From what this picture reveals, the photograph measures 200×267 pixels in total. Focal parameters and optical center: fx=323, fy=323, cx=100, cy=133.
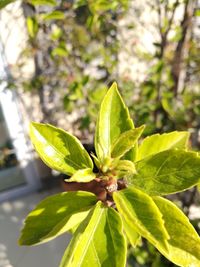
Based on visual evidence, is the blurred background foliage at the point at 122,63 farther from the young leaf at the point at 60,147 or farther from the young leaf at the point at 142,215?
the young leaf at the point at 142,215

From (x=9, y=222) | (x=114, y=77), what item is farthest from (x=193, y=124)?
(x=9, y=222)

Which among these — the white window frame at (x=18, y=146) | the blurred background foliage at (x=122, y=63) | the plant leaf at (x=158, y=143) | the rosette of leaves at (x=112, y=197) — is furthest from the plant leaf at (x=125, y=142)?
the white window frame at (x=18, y=146)

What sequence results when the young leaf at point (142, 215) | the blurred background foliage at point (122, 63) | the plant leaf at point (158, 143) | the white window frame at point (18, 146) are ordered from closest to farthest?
1. the young leaf at point (142, 215)
2. the plant leaf at point (158, 143)
3. the blurred background foliage at point (122, 63)
4. the white window frame at point (18, 146)

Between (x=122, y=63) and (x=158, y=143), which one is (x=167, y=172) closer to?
(x=158, y=143)

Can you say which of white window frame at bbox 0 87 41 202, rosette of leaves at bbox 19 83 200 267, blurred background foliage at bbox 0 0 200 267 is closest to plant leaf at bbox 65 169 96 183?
rosette of leaves at bbox 19 83 200 267

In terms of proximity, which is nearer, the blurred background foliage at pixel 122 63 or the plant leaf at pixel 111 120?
the plant leaf at pixel 111 120

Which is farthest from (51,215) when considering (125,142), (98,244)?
(125,142)

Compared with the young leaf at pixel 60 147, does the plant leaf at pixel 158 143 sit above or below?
below

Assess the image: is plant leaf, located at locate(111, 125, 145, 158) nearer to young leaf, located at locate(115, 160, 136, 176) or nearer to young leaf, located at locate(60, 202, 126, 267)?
young leaf, located at locate(115, 160, 136, 176)

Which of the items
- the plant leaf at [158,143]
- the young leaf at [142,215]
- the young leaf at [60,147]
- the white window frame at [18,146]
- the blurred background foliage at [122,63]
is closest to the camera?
the young leaf at [142,215]
